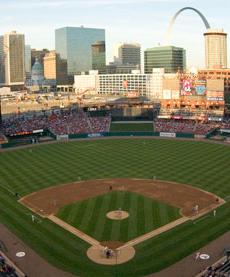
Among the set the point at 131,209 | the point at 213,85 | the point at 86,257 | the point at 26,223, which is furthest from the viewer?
the point at 213,85

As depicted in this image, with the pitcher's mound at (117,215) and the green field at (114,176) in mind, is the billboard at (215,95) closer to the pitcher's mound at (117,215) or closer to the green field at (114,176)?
the green field at (114,176)

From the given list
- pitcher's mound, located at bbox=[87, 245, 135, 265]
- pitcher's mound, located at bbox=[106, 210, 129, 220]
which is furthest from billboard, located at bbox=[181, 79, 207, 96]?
pitcher's mound, located at bbox=[87, 245, 135, 265]

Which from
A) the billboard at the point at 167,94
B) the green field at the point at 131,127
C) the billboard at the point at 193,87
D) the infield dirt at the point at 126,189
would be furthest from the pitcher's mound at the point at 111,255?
the billboard at the point at 167,94

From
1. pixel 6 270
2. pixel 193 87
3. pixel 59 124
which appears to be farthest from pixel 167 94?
pixel 6 270

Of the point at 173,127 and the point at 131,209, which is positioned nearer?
the point at 131,209

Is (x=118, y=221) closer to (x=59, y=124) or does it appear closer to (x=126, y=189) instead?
(x=126, y=189)

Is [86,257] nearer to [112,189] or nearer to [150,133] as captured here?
[112,189]

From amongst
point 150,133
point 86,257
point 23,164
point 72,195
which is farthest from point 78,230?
point 150,133
